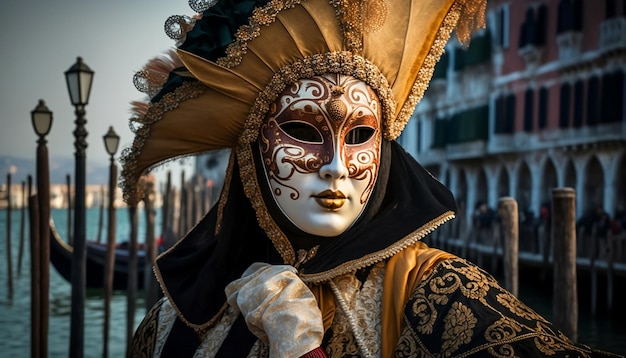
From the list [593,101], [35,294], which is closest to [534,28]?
[593,101]

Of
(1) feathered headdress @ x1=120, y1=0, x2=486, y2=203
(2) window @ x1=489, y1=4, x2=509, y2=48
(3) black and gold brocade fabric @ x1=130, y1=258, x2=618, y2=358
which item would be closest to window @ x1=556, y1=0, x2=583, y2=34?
(2) window @ x1=489, y1=4, x2=509, y2=48

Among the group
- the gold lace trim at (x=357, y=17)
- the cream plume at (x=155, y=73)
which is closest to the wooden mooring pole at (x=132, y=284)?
the cream plume at (x=155, y=73)

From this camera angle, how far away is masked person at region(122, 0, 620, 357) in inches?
82.3

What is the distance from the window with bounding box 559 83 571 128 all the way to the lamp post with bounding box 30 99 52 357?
43.8 ft

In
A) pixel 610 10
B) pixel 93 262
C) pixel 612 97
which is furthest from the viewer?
pixel 610 10

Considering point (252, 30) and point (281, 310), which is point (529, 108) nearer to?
point (252, 30)

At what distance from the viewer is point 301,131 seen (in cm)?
225

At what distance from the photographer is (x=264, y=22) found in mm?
2244

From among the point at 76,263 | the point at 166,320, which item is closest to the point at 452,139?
the point at 76,263

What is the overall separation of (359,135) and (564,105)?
55.3 ft

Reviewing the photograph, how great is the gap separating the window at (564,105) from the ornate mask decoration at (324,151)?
16767 millimetres

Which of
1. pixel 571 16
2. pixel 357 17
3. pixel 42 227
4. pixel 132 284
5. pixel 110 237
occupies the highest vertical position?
pixel 571 16

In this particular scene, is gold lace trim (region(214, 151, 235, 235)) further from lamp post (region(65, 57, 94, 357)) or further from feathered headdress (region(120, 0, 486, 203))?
lamp post (region(65, 57, 94, 357))

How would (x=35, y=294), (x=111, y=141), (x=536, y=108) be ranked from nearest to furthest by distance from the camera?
(x=35, y=294)
(x=111, y=141)
(x=536, y=108)
